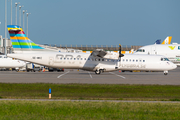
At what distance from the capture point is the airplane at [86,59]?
154 ft

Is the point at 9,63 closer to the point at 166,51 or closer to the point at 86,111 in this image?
the point at 166,51

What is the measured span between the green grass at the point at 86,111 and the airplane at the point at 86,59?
3030 centimetres

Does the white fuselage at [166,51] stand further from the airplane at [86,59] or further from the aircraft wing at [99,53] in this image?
the aircraft wing at [99,53]

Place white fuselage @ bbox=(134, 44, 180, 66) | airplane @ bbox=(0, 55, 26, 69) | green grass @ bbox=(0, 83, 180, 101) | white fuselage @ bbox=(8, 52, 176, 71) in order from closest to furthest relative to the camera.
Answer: green grass @ bbox=(0, 83, 180, 101)
white fuselage @ bbox=(8, 52, 176, 71)
airplane @ bbox=(0, 55, 26, 69)
white fuselage @ bbox=(134, 44, 180, 66)

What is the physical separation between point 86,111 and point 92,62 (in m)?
33.5

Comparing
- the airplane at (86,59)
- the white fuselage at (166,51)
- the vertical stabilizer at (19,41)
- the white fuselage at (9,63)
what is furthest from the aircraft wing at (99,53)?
the white fuselage at (166,51)

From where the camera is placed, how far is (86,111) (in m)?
14.2

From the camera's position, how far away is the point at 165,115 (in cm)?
1347

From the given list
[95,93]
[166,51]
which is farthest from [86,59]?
[166,51]

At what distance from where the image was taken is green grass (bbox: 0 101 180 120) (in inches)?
A: 504

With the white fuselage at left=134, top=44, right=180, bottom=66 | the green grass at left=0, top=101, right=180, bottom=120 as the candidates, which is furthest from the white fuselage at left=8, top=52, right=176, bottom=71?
the white fuselage at left=134, top=44, right=180, bottom=66

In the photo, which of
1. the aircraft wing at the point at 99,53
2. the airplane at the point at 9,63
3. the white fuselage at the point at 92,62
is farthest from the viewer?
the airplane at the point at 9,63

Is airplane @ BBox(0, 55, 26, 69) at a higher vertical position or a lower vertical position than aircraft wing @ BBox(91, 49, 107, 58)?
lower

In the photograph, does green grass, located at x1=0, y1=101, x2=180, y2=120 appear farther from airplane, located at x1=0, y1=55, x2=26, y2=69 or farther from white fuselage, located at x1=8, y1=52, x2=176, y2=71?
airplane, located at x1=0, y1=55, x2=26, y2=69
